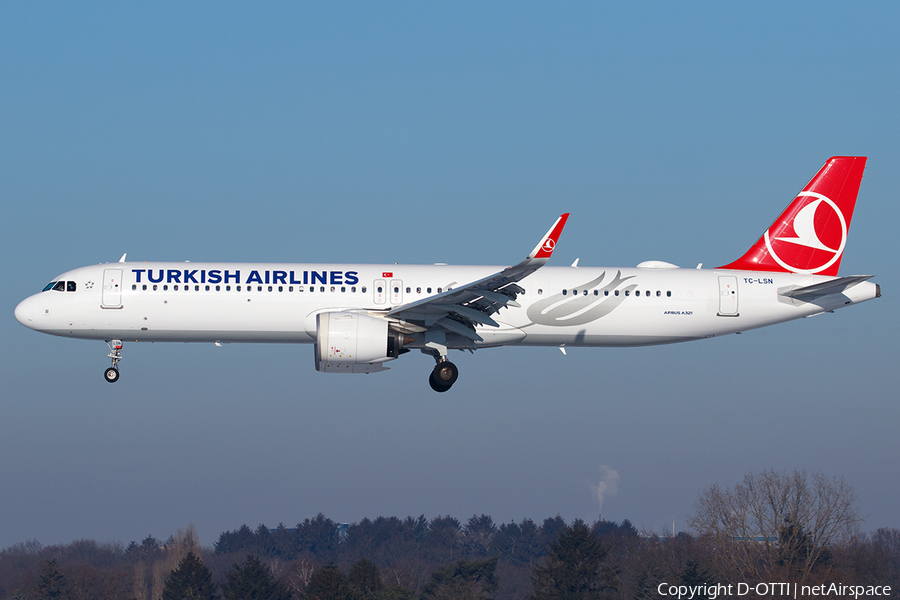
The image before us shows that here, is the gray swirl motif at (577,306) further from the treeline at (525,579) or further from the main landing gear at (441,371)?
the treeline at (525,579)

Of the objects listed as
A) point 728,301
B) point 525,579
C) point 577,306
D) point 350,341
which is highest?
point 728,301

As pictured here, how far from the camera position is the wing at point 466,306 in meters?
32.3

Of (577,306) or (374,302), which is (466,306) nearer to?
(374,302)

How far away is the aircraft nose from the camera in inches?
1411

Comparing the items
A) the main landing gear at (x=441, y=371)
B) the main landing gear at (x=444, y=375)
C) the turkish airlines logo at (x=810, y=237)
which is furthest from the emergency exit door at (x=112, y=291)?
the turkish airlines logo at (x=810, y=237)

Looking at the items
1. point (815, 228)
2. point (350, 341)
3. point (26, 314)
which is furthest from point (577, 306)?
A: point (26, 314)

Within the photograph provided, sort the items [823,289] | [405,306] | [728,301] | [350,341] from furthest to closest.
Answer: [728,301] < [823,289] < [405,306] < [350,341]

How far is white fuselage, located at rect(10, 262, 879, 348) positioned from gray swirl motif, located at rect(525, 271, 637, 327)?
1.5 inches

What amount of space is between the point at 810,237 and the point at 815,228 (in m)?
0.47

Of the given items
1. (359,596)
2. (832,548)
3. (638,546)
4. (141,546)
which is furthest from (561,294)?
(141,546)

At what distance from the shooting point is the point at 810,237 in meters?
40.8

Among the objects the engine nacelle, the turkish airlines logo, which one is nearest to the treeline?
the turkish airlines logo

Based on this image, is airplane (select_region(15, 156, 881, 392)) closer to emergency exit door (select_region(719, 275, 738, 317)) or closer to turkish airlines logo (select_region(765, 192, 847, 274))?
emergency exit door (select_region(719, 275, 738, 317))

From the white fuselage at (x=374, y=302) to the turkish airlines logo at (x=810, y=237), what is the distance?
233 centimetres
